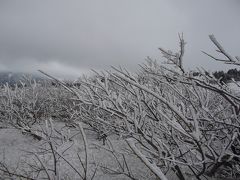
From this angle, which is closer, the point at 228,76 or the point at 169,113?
the point at 169,113

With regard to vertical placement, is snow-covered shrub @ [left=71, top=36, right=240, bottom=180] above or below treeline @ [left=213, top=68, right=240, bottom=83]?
below

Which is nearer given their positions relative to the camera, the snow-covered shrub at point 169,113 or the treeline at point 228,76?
the snow-covered shrub at point 169,113

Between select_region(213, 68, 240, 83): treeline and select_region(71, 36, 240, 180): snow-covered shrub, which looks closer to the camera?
select_region(71, 36, 240, 180): snow-covered shrub

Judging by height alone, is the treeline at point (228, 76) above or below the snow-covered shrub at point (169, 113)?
above

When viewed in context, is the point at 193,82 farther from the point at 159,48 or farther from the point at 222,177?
the point at 222,177

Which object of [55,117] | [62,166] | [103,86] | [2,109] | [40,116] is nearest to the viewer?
[103,86]

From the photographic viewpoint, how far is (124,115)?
2547 millimetres

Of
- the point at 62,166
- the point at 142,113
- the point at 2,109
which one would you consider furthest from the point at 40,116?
the point at 142,113

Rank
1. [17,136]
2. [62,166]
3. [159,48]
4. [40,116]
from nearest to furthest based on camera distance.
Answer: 1. [159,48]
2. [62,166]
3. [17,136]
4. [40,116]

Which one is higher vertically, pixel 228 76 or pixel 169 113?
pixel 228 76

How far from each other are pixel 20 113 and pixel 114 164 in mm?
5690

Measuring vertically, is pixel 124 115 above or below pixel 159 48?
below

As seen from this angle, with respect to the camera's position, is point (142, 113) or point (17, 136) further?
point (17, 136)

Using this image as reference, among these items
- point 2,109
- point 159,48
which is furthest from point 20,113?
point 159,48
